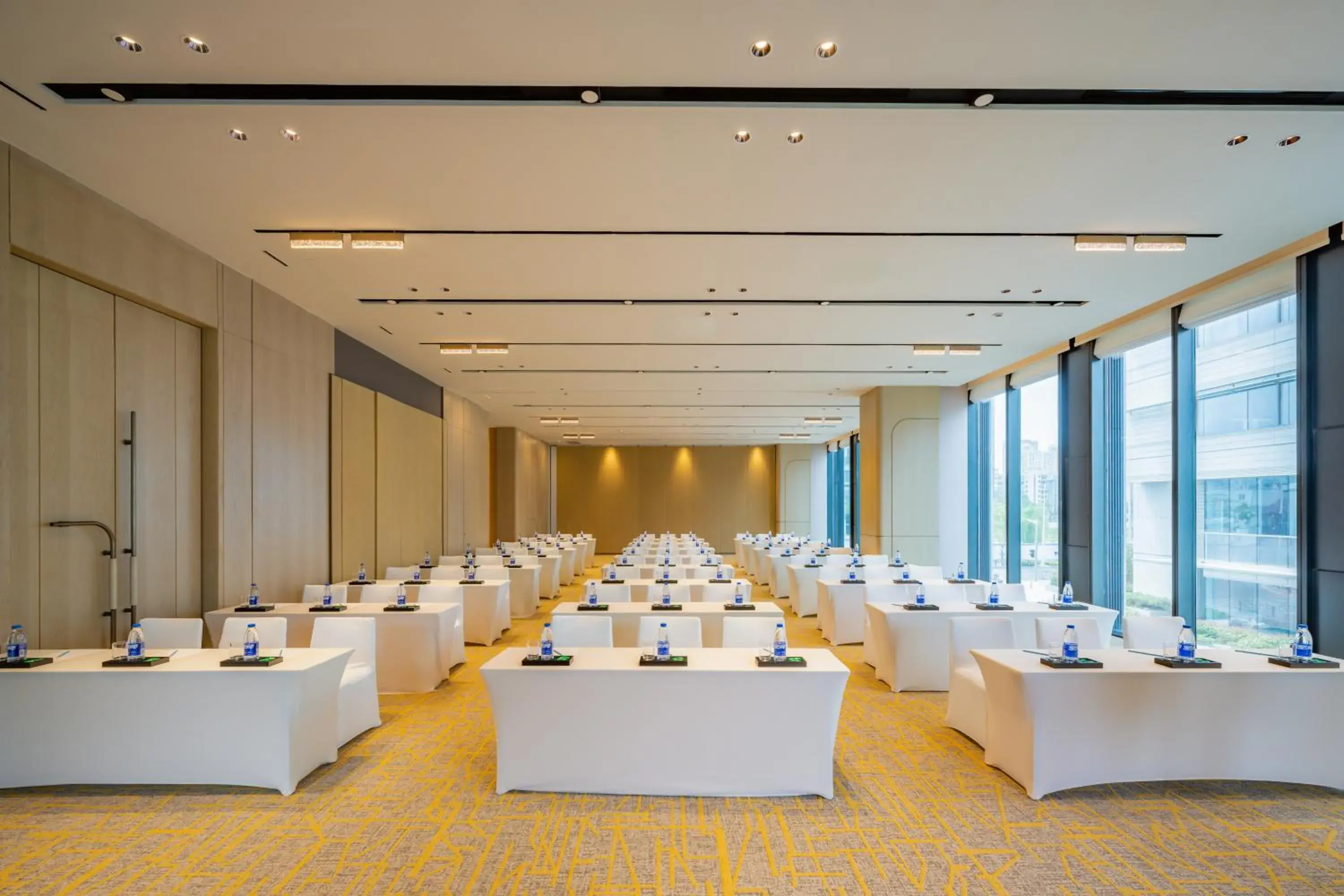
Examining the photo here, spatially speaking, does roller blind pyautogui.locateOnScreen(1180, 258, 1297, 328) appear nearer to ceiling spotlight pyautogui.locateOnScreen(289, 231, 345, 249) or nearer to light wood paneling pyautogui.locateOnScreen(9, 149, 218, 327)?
ceiling spotlight pyautogui.locateOnScreen(289, 231, 345, 249)

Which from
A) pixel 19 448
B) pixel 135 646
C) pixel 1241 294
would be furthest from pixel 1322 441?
pixel 19 448

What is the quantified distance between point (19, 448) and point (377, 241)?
106 inches

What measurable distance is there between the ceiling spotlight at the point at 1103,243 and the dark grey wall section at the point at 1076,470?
4.64 m

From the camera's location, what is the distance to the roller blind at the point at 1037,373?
11.2m

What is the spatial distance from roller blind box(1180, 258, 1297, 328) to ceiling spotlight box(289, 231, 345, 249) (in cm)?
801

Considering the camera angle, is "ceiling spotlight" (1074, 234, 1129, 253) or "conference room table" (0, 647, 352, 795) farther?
"ceiling spotlight" (1074, 234, 1129, 253)

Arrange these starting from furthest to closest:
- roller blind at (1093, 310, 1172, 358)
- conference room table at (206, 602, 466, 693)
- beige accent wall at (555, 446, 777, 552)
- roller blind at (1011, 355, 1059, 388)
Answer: beige accent wall at (555, 446, 777, 552)
roller blind at (1011, 355, 1059, 388)
roller blind at (1093, 310, 1172, 358)
conference room table at (206, 602, 466, 693)

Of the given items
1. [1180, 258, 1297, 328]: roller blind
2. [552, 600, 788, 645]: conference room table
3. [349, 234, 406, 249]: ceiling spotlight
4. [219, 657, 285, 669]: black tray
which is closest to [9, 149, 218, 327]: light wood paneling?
[349, 234, 406, 249]: ceiling spotlight

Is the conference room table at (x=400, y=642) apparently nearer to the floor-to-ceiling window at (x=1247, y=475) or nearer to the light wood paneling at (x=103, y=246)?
the light wood paneling at (x=103, y=246)

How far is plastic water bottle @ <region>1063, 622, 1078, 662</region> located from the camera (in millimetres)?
4691

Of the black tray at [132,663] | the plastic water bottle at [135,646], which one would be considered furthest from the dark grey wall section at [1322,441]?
the plastic water bottle at [135,646]

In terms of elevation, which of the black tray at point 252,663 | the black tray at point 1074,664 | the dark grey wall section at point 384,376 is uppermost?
the dark grey wall section at point 384,376

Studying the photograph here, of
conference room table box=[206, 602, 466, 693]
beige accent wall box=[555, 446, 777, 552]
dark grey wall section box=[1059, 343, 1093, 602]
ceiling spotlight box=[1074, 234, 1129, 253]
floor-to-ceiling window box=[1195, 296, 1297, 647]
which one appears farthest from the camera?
beige accent wall box=[555, 446, 777, 552]

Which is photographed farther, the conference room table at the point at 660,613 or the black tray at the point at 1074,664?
the conference room table at the point at 660,613
